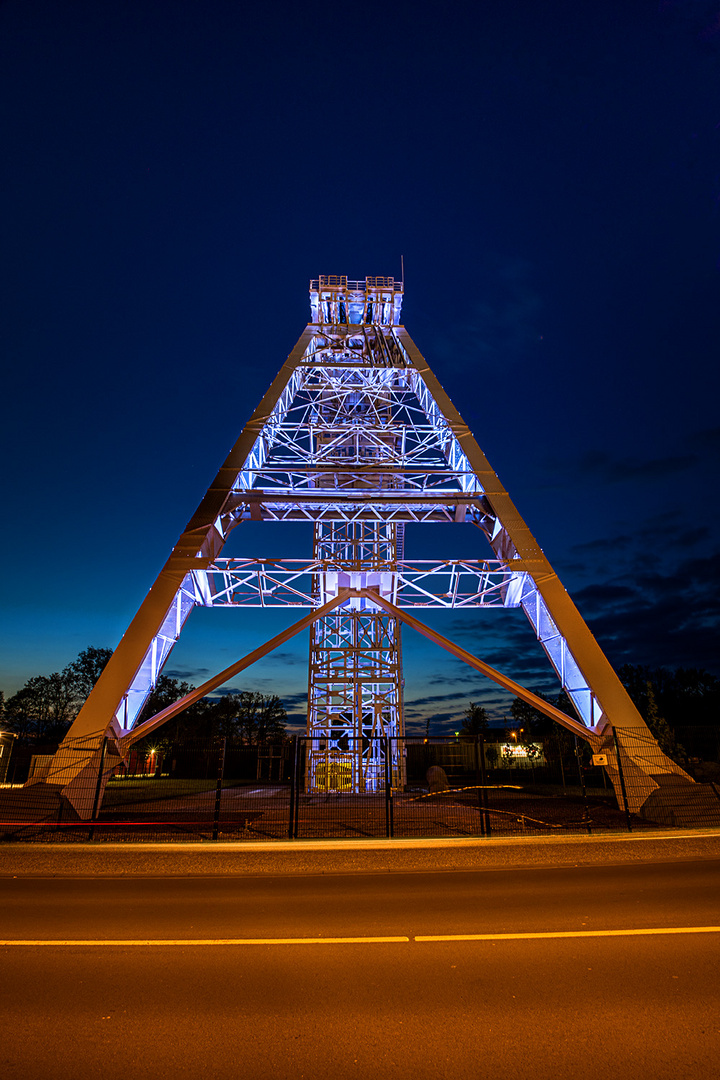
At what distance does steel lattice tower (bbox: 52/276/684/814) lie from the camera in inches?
512

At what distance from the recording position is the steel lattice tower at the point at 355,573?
512 inches

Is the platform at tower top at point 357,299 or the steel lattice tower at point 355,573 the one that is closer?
the steel lattice tower at point 355,573

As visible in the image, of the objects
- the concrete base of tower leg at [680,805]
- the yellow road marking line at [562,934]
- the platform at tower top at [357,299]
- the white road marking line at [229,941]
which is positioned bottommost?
the white road marking line at [229,941]

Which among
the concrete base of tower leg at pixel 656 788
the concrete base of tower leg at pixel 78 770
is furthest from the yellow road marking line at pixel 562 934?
the concrete base of tower leg at pixel 78 770

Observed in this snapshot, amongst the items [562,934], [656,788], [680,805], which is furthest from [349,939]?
[680,805]

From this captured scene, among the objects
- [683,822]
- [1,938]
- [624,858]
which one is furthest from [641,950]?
[683,822]

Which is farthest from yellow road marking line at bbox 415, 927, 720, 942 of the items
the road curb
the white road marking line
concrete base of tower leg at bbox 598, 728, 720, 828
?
concrete base of tower leg at bbox 598, 728, 720, 828

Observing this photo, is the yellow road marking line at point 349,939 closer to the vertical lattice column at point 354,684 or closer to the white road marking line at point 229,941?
the white road marking line at point 229,941

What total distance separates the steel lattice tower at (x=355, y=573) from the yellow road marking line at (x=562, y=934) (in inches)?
239

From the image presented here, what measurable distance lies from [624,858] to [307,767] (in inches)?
619

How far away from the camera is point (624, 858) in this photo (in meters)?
9.51

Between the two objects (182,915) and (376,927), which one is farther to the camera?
(182,915)

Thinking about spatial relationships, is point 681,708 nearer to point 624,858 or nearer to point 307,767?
point 307,767

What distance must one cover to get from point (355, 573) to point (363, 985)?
44.4 feet
